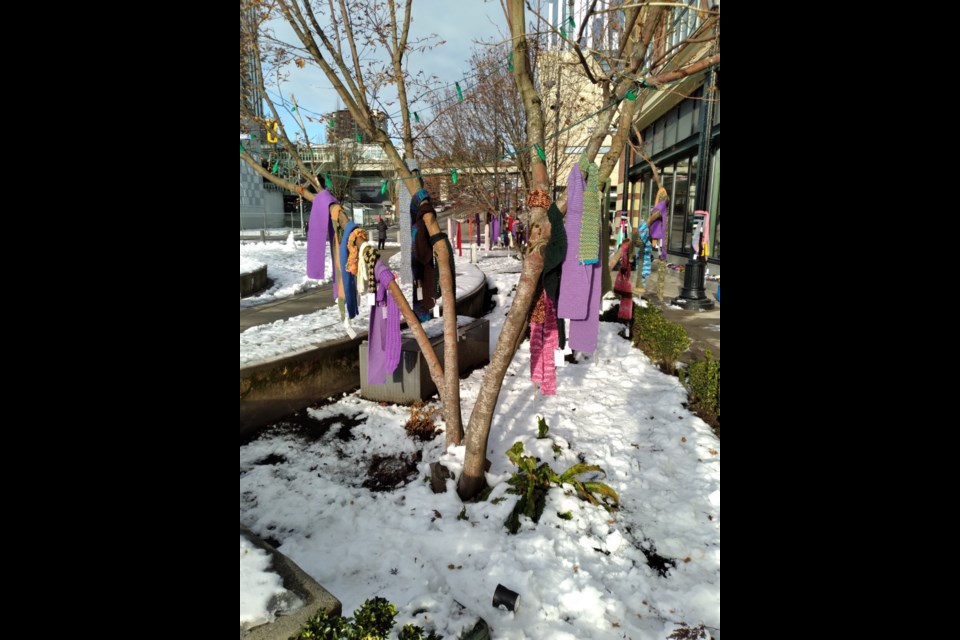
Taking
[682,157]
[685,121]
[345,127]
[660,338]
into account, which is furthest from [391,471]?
[685,121]

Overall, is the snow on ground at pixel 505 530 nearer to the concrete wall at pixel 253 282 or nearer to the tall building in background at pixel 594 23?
the tall building in background at pixel 594 23

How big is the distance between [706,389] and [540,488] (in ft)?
8.27

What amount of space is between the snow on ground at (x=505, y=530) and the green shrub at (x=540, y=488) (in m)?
0.07

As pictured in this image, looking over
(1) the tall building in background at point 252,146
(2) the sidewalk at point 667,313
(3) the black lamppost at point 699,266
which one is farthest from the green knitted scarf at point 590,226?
(3) the black lamppost at point 699,266

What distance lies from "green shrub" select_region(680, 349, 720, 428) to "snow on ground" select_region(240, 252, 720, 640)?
Result: 0.16 metres

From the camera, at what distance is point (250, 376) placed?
5043 mm

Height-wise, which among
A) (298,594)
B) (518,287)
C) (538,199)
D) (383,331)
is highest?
(538,199)

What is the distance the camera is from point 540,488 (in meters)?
3.85

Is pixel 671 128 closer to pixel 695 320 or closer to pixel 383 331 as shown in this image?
pixel 695 320
